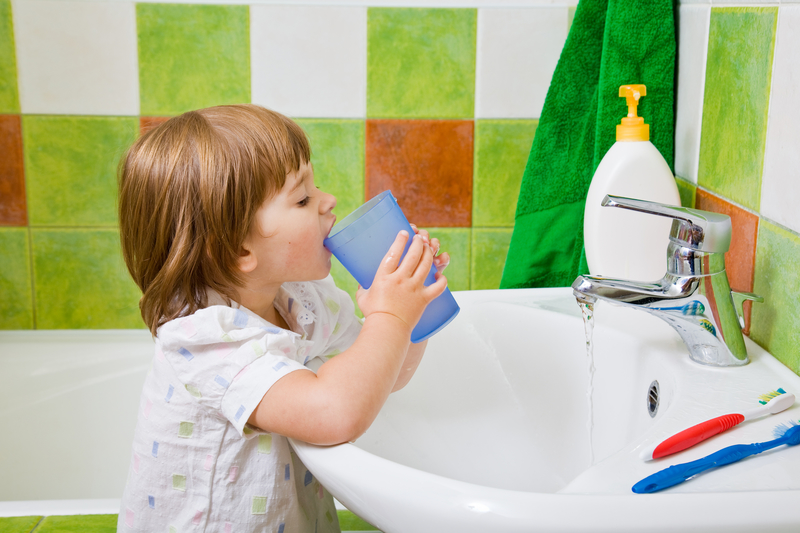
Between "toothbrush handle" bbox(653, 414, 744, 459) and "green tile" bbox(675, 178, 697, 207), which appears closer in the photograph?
"toothbrush handle" bbox(653, 414, 744, 459)

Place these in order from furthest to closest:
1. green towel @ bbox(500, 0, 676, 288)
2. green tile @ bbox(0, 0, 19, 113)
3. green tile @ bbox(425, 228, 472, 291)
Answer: green tile @ bbox(425, 228, 472, 291)
green tile @ bbox(0, 0, 19, 113)
green towel @ bbox(500, 0, 676, 288)

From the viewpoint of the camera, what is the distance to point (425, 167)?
1.31 metres

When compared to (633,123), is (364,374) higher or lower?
lower

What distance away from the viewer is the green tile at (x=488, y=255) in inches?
53.2

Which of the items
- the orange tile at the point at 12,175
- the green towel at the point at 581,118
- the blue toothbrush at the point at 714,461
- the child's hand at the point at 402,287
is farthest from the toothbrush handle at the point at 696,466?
the orange tile at the point at 12,175

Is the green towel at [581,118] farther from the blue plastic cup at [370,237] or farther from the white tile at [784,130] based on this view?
the blue plastic cup at [370,237]

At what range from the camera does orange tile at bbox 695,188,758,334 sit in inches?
26.6

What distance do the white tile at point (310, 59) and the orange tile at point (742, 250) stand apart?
28.3 inches

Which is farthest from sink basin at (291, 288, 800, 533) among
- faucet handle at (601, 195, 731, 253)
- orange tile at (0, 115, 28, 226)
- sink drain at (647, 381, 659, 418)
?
orange tile at (0, 115, 28, 226)

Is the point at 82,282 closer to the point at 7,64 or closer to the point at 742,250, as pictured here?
the point at 7,64

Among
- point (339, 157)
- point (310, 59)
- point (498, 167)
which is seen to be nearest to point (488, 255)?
point (498, 167)

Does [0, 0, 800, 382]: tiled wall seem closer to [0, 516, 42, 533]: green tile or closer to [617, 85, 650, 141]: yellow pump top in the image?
[617, 85, 650, 141]: yellow pump top

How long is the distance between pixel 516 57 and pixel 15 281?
1023 millimetres

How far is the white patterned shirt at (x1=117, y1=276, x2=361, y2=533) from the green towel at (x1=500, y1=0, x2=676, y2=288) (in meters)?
0.44
